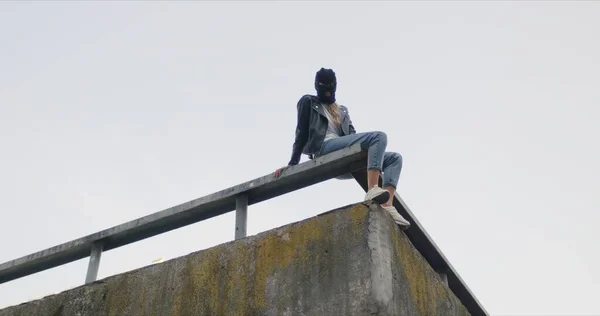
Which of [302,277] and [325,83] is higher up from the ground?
[325,83]

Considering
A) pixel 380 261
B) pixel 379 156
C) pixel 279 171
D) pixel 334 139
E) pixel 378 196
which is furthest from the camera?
pixel 334 139

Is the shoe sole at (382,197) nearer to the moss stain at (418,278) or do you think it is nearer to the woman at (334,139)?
the woman at (334,139)

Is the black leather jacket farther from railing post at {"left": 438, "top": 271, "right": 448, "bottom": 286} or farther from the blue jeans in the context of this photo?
railing post at {"left": 438, "top": 271, "right": 448, "bottom": 286}

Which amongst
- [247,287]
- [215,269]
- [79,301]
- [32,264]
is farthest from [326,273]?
[32,264]

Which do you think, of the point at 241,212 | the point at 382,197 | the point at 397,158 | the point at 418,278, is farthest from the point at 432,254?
the point at 241,212

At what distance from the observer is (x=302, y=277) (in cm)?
326

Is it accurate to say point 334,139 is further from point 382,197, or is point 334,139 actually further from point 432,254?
point 432,254

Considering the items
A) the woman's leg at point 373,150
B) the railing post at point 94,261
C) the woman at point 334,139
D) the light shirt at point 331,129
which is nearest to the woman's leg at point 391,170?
the woman at point 334,139

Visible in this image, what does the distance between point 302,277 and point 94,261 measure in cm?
173

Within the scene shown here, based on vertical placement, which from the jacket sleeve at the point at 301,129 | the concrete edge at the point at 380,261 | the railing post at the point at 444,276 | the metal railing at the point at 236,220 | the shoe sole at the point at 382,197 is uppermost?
the jacket sleeve at the point at 301,129

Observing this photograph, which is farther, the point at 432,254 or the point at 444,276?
the point at 444,276

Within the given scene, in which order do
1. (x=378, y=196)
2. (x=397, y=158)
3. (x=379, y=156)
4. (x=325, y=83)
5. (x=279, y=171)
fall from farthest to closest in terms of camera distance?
(x=325, y=83), (x=397, y=158), (x=279, y=171), (x=379, y=156), (x=378, y=196)

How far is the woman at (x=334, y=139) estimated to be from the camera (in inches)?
142

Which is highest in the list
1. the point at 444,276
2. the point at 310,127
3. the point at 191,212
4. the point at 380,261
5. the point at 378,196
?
the point at 310,127
